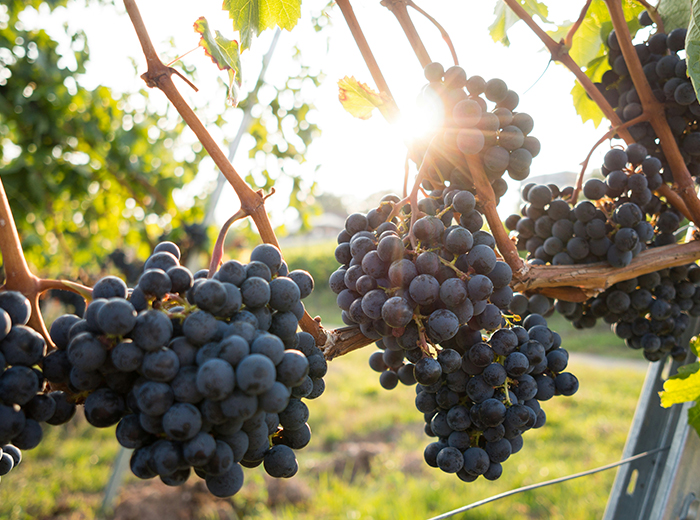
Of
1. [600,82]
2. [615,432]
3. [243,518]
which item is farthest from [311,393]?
[615,432]

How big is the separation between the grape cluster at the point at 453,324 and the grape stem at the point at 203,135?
0.11m

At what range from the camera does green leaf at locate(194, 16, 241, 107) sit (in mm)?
662

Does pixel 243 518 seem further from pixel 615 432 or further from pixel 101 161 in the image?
pixel 615 432

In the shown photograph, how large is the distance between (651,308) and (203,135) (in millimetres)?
Result: 939

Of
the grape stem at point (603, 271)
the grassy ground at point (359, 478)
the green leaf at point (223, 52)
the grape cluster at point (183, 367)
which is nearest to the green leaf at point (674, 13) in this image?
the grape stem at point (603, 271)

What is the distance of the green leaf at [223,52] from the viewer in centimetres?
66

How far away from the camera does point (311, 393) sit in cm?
57

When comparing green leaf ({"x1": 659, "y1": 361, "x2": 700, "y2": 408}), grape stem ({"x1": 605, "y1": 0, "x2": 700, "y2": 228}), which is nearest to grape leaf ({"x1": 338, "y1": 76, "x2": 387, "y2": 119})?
grape stem ({"x1": 605, "y1": 0, "x2": 700, "y2": 228})

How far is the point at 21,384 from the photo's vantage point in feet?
1.47

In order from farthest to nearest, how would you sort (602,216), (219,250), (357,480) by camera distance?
(357,480) → (602,216) → (219,250)

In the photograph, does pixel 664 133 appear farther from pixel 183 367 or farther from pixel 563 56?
pixel 183 367

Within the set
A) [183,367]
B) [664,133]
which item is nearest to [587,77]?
[664,133]

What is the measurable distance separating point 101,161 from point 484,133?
10.6ft

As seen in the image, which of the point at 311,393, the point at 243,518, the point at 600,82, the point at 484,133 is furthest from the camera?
the point at 243,518
